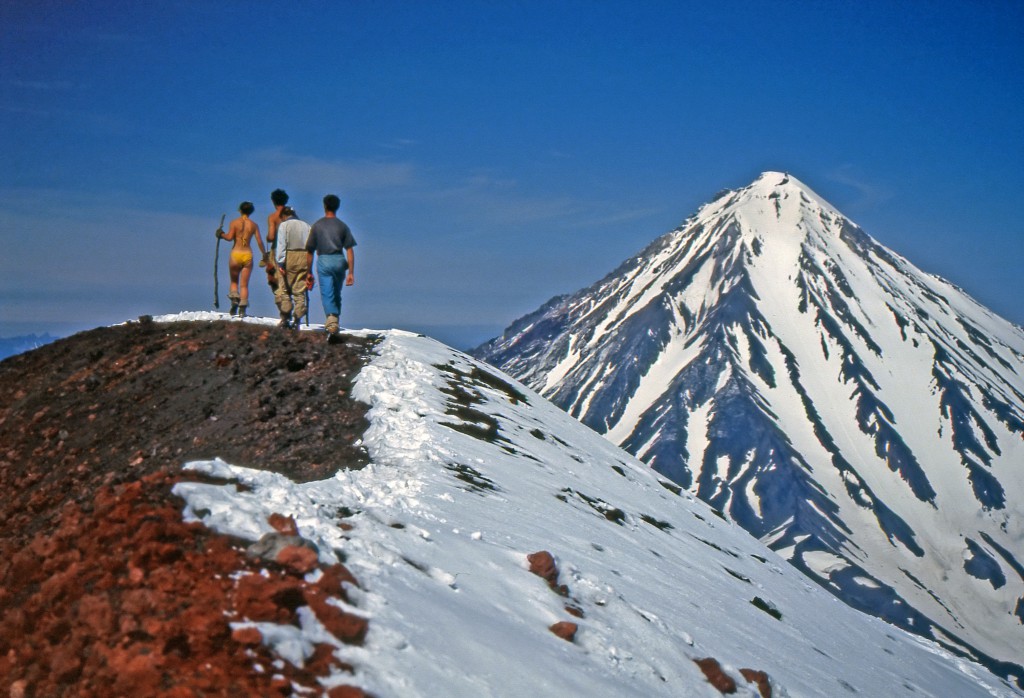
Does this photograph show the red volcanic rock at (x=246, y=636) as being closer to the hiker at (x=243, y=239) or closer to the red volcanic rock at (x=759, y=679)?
the red volcanic rock at (x=759, y=679)

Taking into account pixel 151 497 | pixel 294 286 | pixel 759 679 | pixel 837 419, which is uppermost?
pixel 837 419

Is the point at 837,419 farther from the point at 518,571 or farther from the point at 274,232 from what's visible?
the point at 518,571

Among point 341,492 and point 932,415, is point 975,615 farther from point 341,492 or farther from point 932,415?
point 341,492

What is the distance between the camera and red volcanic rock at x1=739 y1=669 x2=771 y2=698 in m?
12.2

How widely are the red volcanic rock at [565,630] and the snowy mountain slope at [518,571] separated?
124 mm

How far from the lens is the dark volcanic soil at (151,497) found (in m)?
7.43

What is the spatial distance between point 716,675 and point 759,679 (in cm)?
98

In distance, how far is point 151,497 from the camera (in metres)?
9.41

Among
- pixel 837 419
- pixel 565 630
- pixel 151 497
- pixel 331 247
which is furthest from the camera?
pixel 837 419

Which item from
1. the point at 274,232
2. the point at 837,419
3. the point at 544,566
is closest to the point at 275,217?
the point at 274,232

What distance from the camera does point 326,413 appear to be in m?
16.1

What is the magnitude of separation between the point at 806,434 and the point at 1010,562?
38.3 meters

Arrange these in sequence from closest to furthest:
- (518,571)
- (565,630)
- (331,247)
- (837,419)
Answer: (565,630) → (518,571) → (331,247) → (837,419)

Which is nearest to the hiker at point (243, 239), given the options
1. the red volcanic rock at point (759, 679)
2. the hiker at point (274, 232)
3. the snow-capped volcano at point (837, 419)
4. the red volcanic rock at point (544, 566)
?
the hiker at point (274, 232)
